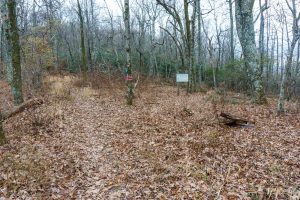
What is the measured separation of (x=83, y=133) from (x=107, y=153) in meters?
2.04

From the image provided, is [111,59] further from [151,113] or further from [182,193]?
[182,193]

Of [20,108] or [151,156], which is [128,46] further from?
[151,156]

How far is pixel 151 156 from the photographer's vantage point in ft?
23.3

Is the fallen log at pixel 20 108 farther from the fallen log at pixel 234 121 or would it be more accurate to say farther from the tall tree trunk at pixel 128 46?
the fallen log at pixel 234 121

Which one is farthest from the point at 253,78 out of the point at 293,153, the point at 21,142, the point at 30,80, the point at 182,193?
the point at 30,80

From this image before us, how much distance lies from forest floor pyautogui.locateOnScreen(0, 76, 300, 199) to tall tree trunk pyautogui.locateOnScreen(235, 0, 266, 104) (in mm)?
1187

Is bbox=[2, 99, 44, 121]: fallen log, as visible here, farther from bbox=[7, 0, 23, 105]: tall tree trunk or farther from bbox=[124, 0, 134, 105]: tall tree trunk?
bbox=[124, 0, 134, 105]: tall tree trunk

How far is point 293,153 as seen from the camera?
22.4 ft

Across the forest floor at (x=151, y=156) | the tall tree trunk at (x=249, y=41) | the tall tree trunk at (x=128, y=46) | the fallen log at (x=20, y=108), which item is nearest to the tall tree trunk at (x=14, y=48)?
the fallen log at (x=20, y=108)

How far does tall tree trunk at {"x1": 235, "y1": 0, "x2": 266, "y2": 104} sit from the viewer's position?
473 inches

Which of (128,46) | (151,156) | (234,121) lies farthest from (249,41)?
(151,156)

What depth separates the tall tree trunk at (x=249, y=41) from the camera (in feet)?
39.4

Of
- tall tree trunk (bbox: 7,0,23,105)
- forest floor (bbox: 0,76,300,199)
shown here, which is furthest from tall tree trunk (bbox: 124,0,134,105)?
tall tree trunk (bbox: 7,0,23,105)

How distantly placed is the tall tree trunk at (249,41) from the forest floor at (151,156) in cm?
119
